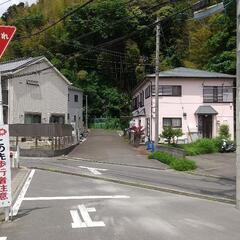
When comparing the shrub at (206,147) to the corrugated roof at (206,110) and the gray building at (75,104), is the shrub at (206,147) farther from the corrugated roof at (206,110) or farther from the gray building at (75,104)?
the gray building at (75,104)

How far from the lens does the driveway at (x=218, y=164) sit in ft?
77.2

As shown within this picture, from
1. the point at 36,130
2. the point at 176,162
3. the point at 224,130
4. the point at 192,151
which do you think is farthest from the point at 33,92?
the point at 176,162

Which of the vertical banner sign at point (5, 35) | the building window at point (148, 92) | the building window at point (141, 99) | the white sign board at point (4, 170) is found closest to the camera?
the white sign board at point (4, 170)

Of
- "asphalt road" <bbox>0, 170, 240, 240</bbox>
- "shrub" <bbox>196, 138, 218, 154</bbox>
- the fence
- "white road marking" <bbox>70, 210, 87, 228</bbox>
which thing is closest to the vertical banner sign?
"asphalt road" <bbox>0, 170, 240, 240</bbox>

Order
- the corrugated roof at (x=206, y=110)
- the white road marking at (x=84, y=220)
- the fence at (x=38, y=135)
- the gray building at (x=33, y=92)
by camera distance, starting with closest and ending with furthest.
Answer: the white road marking at (x=84, y=220), the fence at (x=38, y=135), the corrugated roof at (x=206, y=110), the gray building at (x=33, y=92)

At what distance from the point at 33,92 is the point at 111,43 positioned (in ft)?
31.6

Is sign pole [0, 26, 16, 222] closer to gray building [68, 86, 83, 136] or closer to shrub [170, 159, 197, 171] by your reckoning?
shrub [170, 159, 197, 171]

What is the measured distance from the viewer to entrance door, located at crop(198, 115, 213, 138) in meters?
42.8

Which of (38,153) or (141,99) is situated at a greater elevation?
(141,99)

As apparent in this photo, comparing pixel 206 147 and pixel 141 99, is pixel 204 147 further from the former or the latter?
pixel 141 99

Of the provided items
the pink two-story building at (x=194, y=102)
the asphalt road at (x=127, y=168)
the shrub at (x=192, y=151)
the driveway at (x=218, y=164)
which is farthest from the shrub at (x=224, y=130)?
the shrub at (x=192, y=151)

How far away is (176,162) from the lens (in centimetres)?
2672

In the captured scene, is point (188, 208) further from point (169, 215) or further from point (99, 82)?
point (99, 82)

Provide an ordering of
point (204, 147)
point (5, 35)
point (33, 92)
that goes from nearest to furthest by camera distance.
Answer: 1. point (5, 35)
2. point (204, 147)
3. point (33, 92)
